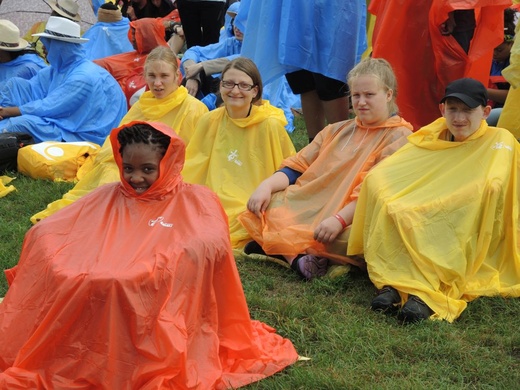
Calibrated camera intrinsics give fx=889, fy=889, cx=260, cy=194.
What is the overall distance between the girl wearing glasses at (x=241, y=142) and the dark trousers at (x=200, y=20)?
10.3ft

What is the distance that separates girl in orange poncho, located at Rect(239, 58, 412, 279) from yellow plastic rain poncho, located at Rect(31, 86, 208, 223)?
1.27 metres

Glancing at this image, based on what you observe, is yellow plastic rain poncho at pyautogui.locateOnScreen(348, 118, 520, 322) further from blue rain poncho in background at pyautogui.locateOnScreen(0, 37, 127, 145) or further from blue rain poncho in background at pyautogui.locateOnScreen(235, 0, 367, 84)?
blue rain poncho in background at pyautogui.locateOnScreen(0, 37, 127, 145)

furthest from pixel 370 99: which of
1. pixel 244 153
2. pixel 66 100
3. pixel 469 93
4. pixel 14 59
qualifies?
pixel 14 59

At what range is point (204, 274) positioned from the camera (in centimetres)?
348

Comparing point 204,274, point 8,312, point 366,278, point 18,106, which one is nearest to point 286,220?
point 366,278

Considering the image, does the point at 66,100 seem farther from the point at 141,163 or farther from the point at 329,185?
the point at 141,163

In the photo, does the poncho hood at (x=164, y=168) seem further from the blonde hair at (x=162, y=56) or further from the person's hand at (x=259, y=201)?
the blonde hair at (x=162, y=56)

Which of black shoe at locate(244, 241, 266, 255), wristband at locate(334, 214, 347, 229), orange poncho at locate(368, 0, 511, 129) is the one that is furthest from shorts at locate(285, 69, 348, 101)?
wristband at locate(334, 214, 347, 229)

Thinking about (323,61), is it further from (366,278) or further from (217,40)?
(217,40)

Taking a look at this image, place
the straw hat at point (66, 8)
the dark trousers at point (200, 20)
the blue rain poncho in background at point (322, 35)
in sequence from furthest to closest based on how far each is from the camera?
1. the straw hat at point (66, 8)
2. the dark trousers at point (200, 20)
3. the blue rain poncho in background at point (322, 35)

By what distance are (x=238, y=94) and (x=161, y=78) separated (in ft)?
3.36

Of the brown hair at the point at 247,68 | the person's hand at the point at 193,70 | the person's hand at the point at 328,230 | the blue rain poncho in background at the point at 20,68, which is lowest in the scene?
the person's hand at the point at 328,230

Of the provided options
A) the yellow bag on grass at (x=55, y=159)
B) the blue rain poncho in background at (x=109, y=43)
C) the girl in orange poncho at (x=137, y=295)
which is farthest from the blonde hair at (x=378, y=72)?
the blue rain poncho in background at (x=109, y=43)

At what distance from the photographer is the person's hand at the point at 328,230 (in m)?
4.66
